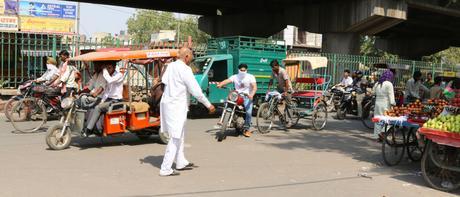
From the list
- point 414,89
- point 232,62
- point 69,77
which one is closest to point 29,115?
point 69,77

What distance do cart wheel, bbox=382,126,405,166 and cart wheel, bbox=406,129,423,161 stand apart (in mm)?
→ 114

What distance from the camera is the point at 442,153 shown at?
664cm

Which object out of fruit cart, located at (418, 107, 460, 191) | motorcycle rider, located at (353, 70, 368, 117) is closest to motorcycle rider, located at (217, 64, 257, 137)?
fruit cart, located at (418, 107, 460, 191)

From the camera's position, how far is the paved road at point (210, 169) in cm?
613

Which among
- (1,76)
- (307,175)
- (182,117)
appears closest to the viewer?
(182,117)

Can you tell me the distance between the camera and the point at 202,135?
11.0 meters

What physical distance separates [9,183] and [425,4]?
2360 cm

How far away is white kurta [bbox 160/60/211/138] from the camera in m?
6.72

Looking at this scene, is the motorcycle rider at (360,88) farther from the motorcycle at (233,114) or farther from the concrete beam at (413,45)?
the concrete beam at (413,45)

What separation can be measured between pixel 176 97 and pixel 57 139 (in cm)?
292

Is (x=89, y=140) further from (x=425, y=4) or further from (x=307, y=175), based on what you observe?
(x=425, y=4)

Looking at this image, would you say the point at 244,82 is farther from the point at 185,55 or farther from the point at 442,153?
the point at 442,153

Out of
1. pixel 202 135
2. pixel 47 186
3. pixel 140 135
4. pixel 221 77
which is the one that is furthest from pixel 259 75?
pixel 47 186

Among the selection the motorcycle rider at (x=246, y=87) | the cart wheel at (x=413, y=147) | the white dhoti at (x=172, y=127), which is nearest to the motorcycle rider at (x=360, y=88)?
the motorcycle rider at (x=246, y=87)
